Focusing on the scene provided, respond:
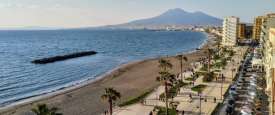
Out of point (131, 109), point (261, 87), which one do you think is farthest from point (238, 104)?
point (131, 109)

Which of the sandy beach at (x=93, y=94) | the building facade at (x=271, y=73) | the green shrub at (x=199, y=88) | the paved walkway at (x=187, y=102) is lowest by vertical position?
the sandy beach at (x=93, y=94)

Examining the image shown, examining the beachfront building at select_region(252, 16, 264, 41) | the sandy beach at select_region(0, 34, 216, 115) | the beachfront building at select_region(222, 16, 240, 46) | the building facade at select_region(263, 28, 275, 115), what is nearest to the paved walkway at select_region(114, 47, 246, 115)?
the sandy beach at select_region(0, 34, 216, 115)

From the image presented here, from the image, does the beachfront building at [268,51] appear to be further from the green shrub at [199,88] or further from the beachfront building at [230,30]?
the beachfront building at [230,30]

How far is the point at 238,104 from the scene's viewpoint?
4644cm

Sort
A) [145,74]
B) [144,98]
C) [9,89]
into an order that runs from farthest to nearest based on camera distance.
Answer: [145,74] → [9,89] → [144,98]

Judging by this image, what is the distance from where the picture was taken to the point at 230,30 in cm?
15150

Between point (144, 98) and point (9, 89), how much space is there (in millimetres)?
30658

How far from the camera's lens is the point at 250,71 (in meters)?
71.2

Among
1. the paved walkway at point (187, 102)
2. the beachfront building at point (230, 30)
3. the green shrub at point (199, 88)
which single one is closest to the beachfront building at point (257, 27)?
the beachfront building at point (230, 30)

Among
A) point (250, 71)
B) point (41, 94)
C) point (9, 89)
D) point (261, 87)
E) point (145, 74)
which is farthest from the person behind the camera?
point (145, 74)

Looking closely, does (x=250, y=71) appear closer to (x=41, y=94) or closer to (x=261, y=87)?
(x=261, y=87)

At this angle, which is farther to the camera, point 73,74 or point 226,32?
point 226,32

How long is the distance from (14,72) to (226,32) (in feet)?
321

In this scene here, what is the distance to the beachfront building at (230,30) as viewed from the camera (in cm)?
14975
